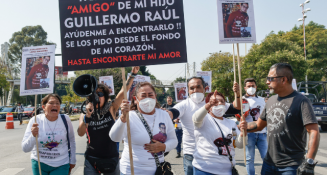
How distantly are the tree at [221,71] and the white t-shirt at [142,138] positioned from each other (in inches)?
1279

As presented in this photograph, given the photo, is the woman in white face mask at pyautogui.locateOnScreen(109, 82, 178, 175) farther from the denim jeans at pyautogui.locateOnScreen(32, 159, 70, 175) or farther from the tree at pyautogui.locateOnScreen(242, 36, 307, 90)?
the tree at pyautogui.locateOnScreen(242, 36, 307, 90)

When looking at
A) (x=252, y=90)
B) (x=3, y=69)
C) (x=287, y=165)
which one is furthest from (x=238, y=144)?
(x=3, y=69)

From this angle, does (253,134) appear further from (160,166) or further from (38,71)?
(38,71)

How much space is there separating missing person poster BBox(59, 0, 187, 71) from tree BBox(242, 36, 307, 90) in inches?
1052

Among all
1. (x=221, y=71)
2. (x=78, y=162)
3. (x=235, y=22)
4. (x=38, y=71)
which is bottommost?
(x=78, y=162)

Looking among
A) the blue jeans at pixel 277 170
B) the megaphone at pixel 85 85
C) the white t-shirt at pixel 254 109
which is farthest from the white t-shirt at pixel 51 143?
the white t-shirt at pixel 254 109

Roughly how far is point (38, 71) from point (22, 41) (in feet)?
216

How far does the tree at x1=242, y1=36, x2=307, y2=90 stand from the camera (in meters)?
28.5

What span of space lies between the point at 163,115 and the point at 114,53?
96 centimetres

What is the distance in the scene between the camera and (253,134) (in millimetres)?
5273

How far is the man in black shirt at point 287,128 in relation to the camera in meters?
2.89

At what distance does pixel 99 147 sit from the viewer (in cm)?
368

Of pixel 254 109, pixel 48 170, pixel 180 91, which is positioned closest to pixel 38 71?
pixel 48 170

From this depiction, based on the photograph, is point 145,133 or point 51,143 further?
point 51,143
